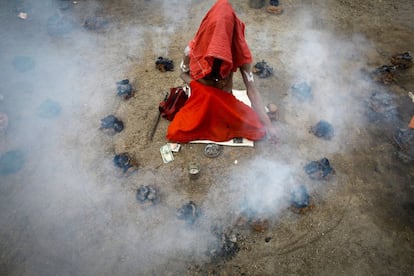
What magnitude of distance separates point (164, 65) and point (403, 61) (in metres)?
4.54

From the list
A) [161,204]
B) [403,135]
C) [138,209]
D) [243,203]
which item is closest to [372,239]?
[243,203]

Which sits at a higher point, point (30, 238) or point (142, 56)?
point (142, 56)

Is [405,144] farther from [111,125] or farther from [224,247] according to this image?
[111,125]

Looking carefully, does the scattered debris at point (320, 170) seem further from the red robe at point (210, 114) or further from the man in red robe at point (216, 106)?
the red robe at point (210, 114)

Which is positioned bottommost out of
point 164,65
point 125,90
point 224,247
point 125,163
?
point 224,247

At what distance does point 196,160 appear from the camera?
422cm

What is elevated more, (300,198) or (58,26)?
(58,26)

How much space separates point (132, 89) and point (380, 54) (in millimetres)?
4978

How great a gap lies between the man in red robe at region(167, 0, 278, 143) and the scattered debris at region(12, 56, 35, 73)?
11.2ft

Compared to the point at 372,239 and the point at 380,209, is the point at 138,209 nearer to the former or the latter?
the point at 372,239

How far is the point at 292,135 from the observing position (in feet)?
14.8

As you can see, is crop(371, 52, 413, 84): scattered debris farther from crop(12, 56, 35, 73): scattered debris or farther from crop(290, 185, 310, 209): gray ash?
crop(12, 56, 35, 73): scattered debris

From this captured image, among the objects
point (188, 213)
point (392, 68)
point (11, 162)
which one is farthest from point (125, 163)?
point (392, 68)

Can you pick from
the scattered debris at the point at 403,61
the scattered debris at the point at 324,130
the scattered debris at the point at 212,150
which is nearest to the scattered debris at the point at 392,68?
the scattered debris at the point at 403,61
